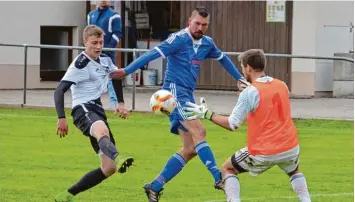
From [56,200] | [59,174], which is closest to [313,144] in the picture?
[59,174]

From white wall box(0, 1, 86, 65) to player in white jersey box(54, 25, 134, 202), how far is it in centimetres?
1500

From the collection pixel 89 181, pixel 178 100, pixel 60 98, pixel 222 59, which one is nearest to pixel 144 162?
pixel 222 59

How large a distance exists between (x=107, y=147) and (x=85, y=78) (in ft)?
2.68

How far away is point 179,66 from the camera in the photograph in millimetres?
11867

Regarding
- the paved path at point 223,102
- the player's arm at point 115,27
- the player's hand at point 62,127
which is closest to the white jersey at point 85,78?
the player's hand at point 62,127

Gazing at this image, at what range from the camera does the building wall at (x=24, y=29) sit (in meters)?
→ 26.2

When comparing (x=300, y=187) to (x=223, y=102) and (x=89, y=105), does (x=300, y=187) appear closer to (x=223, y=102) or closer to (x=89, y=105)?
(x=89, y=105)

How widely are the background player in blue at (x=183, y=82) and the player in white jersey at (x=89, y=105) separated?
349 mm

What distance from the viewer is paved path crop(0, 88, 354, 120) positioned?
2166 centimetres

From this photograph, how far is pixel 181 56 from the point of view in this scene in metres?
11.8

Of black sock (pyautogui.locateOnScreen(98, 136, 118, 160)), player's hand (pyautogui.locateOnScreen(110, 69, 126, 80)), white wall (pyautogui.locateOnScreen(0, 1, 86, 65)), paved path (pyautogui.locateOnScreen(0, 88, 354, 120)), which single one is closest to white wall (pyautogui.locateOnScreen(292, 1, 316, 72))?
paved path (pyautogui.locateOnScreen(0, 88, 354, 120))

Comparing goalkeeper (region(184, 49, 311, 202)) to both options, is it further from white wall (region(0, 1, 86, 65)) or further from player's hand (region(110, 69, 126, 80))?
white wall (region(0, 1, 86, 65))

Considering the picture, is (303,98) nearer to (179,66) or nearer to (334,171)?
(334,171)

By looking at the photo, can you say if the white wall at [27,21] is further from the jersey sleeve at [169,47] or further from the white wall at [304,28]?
the jersey sleeve at [169,47]
